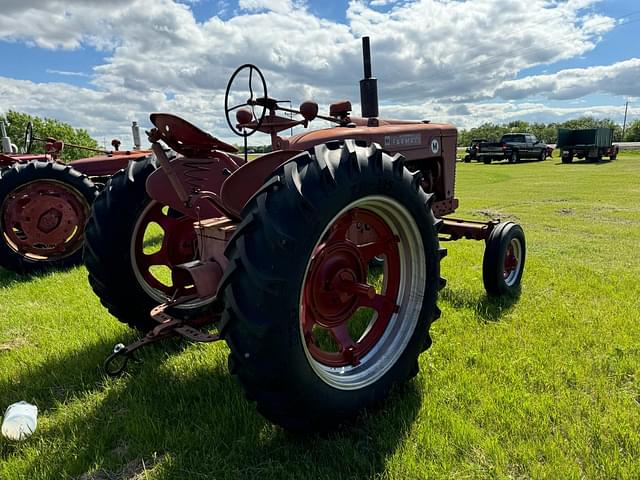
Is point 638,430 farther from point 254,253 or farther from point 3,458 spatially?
point 3,458

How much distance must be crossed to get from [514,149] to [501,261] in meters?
28.1

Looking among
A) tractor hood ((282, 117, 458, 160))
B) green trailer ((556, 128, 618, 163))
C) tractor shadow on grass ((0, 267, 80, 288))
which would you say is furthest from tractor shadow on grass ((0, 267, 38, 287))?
green trailer ((556, 128, 618, 163))

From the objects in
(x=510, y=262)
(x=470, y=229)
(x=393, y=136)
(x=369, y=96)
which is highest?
(x=369, y=96)

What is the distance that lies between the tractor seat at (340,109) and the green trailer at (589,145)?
28.6 meters

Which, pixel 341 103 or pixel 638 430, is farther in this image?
pixel 341 103

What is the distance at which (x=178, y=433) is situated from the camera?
216 centimetres

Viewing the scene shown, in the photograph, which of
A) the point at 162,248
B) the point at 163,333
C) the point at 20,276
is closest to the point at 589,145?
the point at 20,276

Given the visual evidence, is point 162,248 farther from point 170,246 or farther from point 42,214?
point 42,214

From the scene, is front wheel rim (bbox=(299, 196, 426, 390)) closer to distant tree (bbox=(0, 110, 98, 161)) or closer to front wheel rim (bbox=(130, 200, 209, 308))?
front wheel rim (bbox=(130, 200, 209, 308))

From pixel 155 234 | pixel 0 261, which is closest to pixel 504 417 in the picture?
pixel 0 261

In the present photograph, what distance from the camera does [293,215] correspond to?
5.77 ft

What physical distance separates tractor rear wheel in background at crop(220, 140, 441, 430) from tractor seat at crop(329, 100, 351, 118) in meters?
1.22

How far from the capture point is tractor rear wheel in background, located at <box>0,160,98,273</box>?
554 cm

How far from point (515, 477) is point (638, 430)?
29.3 inches
